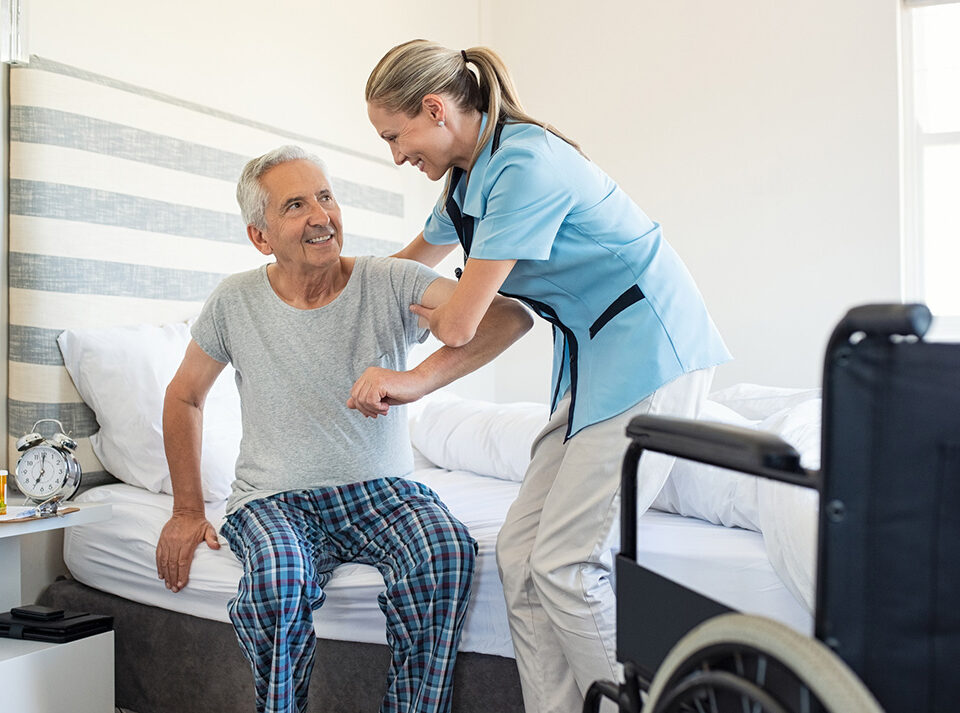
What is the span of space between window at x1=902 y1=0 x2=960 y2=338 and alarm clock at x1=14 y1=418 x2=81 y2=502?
116 inches

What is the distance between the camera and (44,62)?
2.21m

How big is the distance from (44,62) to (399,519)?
1388 millimetres

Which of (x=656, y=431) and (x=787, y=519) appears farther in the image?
(x=787, y=519)

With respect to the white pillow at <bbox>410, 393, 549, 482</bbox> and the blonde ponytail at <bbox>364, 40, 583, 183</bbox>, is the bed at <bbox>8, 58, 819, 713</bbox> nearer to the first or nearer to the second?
the white pillow at <bbox>410, 393, 549, 482</bbox>

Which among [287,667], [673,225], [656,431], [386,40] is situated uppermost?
[386,40]

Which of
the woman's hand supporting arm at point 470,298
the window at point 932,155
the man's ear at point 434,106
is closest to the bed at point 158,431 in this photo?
the woman's hand supporting arm at point 470,298

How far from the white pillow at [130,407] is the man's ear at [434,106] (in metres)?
1.06

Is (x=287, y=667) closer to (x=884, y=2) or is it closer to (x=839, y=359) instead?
(x=839, y=359)

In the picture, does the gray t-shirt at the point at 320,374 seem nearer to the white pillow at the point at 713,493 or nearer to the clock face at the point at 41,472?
the clock face at the point at 41,472

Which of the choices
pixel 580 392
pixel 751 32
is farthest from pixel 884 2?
pixel 580 392

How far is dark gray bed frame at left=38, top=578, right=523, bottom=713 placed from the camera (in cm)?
172

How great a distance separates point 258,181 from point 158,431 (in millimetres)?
702

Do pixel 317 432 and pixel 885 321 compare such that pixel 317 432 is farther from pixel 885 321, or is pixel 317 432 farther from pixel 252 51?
pixel 252 51

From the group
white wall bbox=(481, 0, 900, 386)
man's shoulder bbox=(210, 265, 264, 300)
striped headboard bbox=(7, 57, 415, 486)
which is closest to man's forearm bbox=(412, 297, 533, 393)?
man's shoulder bbox=(210, 265, 264, 300)
